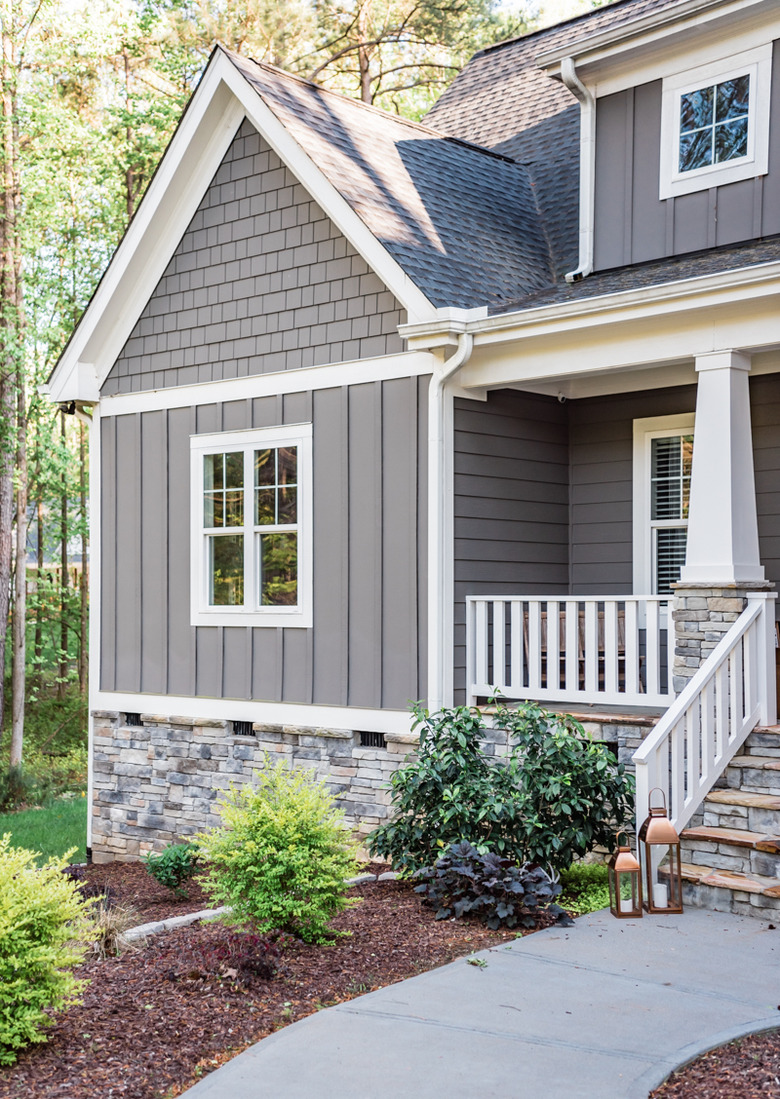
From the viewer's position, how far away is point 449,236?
8844mm

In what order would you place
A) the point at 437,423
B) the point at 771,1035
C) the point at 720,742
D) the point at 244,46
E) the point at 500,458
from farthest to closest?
the point at 244,46 < the point at 500,458 < the point at 437,423 < the point at 720,742 < the point at 771,1035

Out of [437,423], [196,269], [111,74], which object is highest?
[111,74]

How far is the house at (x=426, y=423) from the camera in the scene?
7.27 meters

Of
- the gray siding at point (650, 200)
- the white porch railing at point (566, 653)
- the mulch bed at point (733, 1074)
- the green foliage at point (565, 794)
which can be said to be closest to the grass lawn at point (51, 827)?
the white porch railing at point (566, 653)

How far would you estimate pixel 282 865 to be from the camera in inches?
213

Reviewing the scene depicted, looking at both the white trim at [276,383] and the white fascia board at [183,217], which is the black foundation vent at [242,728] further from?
the white fascia board at [183,217]

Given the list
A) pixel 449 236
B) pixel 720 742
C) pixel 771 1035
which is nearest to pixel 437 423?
pixel 449 236

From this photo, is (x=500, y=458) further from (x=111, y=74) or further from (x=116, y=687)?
(x=111, y=74)

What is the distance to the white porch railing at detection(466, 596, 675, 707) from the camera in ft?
23.7

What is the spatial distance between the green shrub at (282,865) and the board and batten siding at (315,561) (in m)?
2.58

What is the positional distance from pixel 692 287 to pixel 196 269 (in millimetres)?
4679

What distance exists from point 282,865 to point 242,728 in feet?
13.3

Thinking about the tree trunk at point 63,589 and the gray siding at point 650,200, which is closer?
the gray siding at point 650,200

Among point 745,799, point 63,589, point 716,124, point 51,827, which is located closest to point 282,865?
point 745,799
